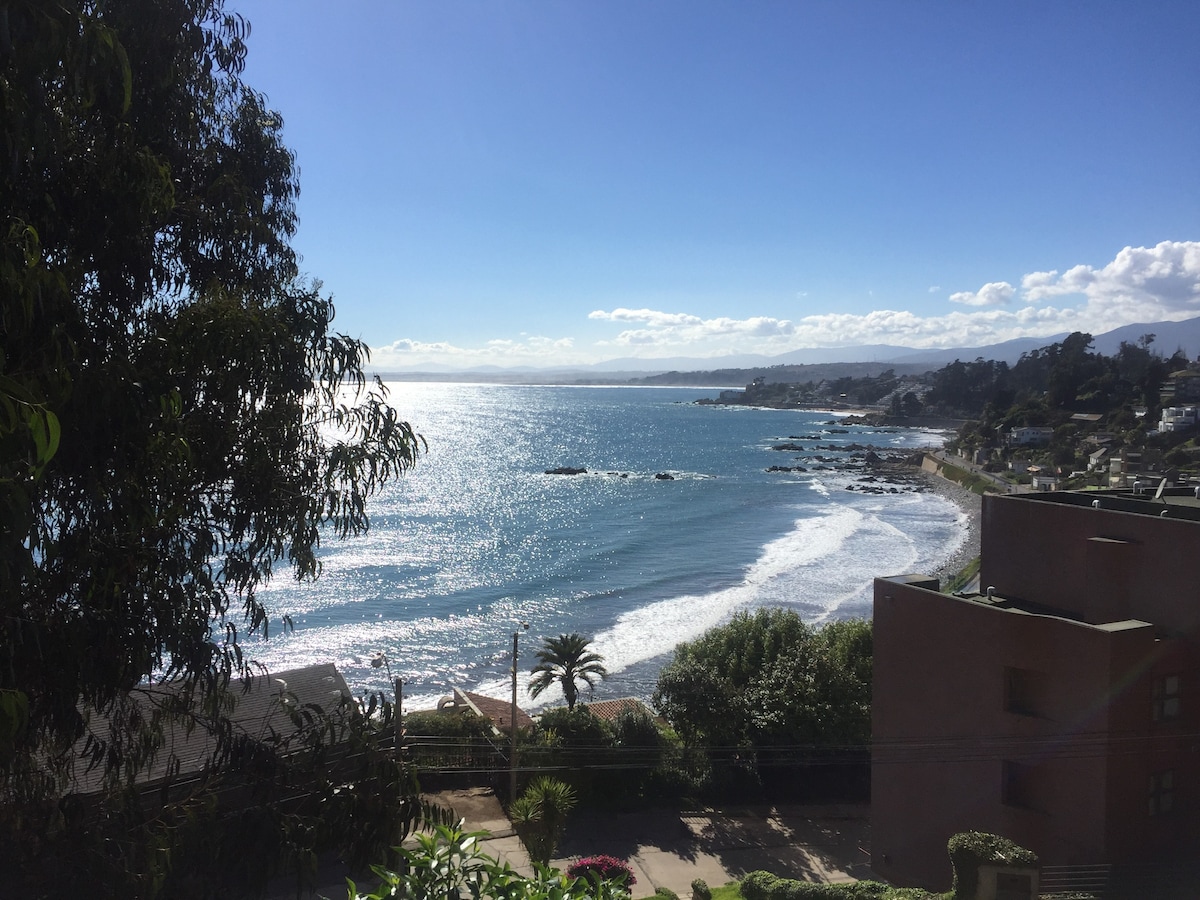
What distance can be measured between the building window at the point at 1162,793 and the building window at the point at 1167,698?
711 mm

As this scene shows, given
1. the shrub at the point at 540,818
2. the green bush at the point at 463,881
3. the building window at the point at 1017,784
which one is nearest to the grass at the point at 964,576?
the building window at the point at 1017,784

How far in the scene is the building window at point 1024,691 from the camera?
432 inches

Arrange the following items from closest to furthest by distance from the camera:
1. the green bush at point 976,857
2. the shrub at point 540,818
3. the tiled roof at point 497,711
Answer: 1. the green bush at point 976,857
2. the shrub at point 540,818
3. the tiled roof at point 497,711

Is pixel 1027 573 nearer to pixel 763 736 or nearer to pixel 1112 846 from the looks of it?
pixel 1112 846

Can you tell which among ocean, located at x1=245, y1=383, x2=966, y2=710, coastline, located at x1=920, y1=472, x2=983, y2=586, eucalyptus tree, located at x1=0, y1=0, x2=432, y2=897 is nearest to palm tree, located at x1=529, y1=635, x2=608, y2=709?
ocean, located at x1=245, y1=383, x2=966, y2=710

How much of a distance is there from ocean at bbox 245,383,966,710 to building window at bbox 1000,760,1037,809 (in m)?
11.3

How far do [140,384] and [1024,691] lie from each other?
11.2m

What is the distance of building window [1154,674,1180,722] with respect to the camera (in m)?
10.4

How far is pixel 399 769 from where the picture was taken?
5742 mm

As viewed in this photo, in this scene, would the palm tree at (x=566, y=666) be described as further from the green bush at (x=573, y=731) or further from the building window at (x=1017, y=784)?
→ the building window at (x=1017, y=784)

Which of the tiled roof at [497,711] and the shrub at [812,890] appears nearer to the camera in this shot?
the shrub at [812,890]

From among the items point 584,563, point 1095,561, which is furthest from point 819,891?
point 584,563

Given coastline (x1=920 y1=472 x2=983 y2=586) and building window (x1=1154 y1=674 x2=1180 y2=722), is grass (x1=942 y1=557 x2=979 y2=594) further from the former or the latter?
building window (x1=1154 y1=674 x2=1180 y2=722)

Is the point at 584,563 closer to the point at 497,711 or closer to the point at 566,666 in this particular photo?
the point at 566,666
